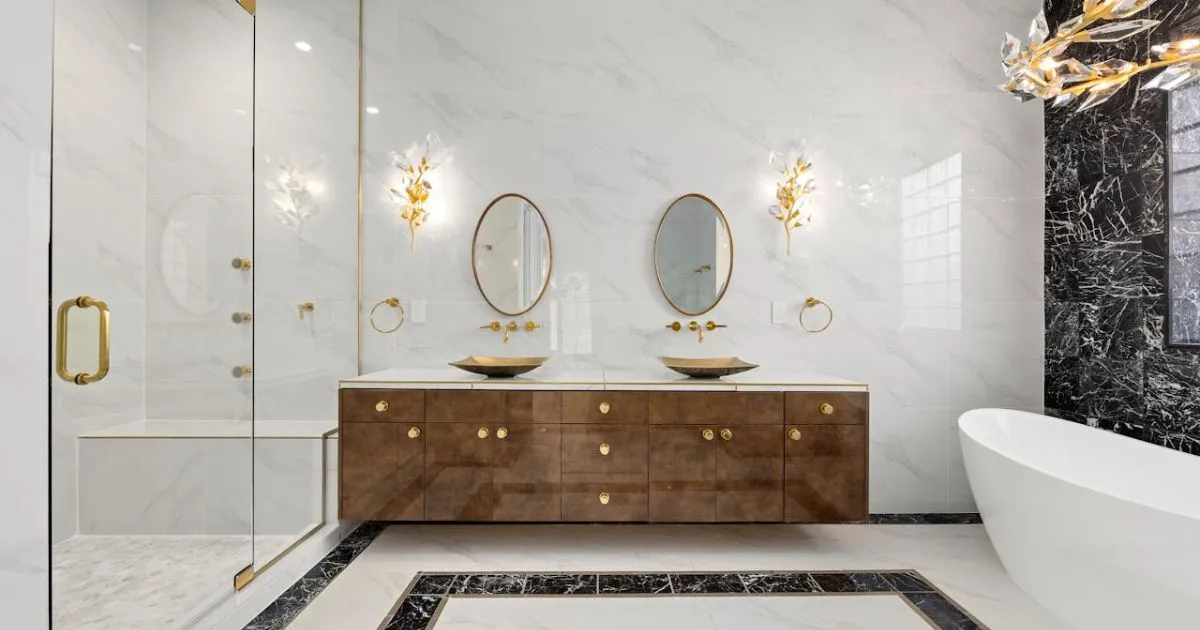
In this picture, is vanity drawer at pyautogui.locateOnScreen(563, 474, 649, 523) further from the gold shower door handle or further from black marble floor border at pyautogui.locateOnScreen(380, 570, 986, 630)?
the gold shower door handle

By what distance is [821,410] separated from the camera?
8.12 feet

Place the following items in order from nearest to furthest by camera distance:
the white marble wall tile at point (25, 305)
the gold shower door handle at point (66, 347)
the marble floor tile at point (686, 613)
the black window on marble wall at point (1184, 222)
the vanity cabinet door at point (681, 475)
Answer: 1. the white marble wall tile at point (25, 305)
2. the gold shower door handle at point (66, 347)
3. the marble floor tile at point (686, 613)
4. the black window on marble wall at point (1184, 222)
5. the vanity cabinet door at point (681, 475)

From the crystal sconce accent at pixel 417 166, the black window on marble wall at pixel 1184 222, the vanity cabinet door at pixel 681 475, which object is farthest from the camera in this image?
the crystal sconce accent at pixel 417 166

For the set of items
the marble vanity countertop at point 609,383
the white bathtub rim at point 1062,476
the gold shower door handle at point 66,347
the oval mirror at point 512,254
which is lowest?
the white bathtub rim at point 1062,476

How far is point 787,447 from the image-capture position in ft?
8.11

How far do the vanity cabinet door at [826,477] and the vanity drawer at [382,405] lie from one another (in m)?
1.65

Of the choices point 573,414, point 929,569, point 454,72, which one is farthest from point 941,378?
point 454,72

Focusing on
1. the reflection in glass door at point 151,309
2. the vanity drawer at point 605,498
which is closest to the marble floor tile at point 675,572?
the vanity drawer at point 605,498

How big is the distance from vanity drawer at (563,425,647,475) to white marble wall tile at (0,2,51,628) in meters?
1.67

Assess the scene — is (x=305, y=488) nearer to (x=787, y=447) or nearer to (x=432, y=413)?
(x=432, y=413)

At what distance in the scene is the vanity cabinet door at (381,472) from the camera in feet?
8.11

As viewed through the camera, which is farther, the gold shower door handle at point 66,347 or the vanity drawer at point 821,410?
the vanity drawer at point 821,410

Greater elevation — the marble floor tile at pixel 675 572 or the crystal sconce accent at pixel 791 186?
the crystal sconce accent at pixel 791 186

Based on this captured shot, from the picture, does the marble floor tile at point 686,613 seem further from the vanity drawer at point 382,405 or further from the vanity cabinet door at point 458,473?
the vanity drawer at point 382,405
